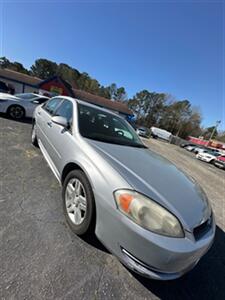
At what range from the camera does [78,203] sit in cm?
211

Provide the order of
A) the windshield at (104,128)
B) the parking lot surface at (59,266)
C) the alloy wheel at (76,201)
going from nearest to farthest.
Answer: the parking lot surface at (59,266) → the alloy wheel at (76,201) → the windshield at (104,128)

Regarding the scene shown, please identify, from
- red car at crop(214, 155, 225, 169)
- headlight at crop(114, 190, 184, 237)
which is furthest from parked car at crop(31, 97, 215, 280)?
red car at crop(214, 155, 225, 169)

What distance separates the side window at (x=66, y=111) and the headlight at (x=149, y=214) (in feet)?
5.36

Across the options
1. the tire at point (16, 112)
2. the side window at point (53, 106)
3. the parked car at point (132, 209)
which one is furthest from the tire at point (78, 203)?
the tire at point (16, 112)

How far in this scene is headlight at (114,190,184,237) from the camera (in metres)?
1.46

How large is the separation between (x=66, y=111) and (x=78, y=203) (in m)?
1.78

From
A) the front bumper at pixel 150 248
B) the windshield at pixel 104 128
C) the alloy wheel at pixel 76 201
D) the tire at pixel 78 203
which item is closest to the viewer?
the front bumper at pixel 150 248

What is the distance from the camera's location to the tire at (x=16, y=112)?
7.31 metres

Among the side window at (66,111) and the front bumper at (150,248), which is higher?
the side window at (66,111)

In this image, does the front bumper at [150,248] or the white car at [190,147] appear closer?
the front bumper at [150,248]

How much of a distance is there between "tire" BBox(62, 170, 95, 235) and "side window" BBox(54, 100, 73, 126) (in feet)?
3.13

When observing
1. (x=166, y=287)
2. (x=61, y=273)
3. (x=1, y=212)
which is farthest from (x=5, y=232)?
(x=166, y=287)

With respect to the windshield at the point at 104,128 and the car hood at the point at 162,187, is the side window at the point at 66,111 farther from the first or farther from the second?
the car hood at the point at 162,187

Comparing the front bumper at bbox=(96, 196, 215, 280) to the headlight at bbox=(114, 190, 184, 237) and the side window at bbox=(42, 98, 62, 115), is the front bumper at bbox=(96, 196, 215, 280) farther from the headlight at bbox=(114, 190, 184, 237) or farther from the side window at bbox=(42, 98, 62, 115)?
the side window at bbox=(42, 98, 62, 115)
